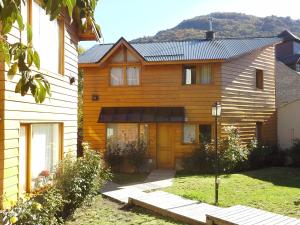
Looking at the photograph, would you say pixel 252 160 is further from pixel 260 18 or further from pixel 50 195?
pixel 260 18

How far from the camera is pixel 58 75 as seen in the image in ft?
33.9

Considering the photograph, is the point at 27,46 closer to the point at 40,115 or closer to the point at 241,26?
the point at 40,115

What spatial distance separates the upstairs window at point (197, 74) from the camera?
67.9 ft

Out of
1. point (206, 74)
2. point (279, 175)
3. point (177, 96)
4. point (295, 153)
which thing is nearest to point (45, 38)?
point (177, 96)

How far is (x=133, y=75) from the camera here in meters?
21.3

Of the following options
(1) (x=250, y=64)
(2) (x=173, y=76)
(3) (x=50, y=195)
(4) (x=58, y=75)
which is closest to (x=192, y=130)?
(2) (x=173, y=76)

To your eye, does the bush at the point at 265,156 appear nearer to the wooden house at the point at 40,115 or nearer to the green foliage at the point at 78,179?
the wooden house at the point at 40,115

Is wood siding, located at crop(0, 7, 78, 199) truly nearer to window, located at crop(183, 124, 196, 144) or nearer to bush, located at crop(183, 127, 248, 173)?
bush, located at crop(183, 127, 248, 173)

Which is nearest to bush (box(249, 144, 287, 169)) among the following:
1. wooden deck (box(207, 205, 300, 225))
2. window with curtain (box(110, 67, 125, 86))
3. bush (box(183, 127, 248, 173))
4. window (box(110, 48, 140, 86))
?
bush (box(183, 127, 248, 173))

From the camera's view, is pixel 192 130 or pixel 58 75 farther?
pixel 192 130

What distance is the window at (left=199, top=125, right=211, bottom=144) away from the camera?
20438 mm

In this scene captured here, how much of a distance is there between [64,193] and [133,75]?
12618 millimetres

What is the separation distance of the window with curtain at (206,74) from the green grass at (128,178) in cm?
558

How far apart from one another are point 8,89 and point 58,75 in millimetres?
2896
